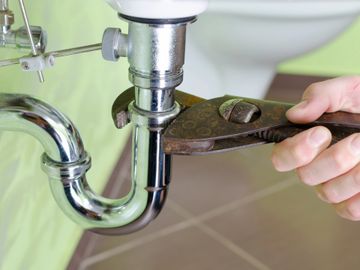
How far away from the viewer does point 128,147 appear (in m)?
1.30

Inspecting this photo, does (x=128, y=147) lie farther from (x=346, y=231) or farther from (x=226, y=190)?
(x=346, y=231)

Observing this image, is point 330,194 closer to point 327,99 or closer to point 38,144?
point 327,99

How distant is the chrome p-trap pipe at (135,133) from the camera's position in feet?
1.40

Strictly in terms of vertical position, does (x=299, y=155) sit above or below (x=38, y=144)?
above

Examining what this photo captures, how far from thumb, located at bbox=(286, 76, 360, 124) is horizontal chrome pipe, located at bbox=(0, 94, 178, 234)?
0.30ft

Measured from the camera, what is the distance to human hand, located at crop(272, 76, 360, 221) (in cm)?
44

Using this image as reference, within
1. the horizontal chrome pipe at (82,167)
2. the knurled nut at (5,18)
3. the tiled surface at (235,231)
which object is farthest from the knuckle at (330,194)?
the tiled surface at (235,231)

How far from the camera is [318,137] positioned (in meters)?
0.44

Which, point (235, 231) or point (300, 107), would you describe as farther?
point (235, 231)

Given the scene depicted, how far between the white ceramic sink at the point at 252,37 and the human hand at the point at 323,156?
0.48 m

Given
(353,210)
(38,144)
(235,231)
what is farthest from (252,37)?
(353,210)

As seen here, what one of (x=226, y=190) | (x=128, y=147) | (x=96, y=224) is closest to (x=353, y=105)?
(x=96, y=224)

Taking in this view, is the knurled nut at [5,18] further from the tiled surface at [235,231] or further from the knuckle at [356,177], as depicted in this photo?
the tiled surface at [235,231]

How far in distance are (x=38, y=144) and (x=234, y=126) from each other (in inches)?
14.2
